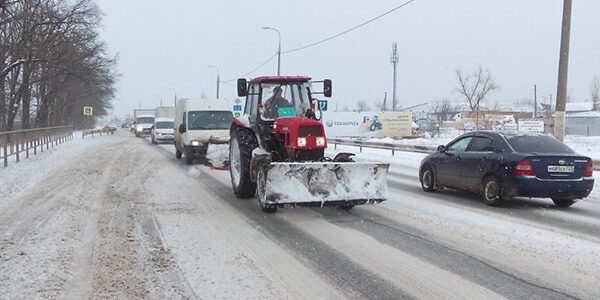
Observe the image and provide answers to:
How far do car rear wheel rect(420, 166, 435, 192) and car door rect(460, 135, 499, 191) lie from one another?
3.77ft

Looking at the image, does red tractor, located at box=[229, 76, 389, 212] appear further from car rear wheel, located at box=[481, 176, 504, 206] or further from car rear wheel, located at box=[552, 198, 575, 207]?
car rear wheel, located at box=[552, 198, 575, 207]

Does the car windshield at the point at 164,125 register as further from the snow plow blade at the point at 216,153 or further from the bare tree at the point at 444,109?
the bare tree at the point at 444,109

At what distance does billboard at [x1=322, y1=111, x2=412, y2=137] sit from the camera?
39.4m

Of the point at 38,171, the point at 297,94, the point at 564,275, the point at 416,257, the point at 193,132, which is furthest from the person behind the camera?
the point at 193,132

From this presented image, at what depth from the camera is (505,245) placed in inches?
255

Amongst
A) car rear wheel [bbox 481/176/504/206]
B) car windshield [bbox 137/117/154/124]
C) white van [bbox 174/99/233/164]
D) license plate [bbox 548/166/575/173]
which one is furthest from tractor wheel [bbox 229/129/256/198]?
car windshield [bbox 137/117/154/124]

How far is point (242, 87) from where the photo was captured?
10125 millimetres

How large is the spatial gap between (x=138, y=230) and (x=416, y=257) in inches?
147

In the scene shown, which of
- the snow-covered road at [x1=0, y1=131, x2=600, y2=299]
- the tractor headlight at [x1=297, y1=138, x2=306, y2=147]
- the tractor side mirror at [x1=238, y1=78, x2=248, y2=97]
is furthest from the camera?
the tractor side mirror at [x1=238, y1=78, x2=248, y2=97]

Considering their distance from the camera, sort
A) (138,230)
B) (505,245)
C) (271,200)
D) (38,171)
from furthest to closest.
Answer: (38,171)
(271,200)
(138,230)
(505,245)

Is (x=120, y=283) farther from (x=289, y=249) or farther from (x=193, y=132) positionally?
(x=193, y=132)

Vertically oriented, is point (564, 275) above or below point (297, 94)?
below

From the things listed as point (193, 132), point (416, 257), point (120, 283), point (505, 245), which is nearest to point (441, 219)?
point (505, 245)

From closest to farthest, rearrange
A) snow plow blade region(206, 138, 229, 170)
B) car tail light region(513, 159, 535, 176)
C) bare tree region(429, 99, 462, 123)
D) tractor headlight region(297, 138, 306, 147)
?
tractor headlight region(297, 138, 306, 147)
car tail light region(513, 159, 535, 176)
snow plow blade region(206, 138, 229, 170)
bare tree region(429, 99, 462, 123)
